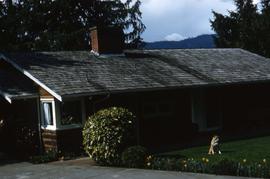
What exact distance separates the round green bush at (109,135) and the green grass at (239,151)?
6.05 ft

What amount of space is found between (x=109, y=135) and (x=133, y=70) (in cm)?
651

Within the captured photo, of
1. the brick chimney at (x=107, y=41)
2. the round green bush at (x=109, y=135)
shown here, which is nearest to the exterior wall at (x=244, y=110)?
the brick chimney at (x=107, y=41)

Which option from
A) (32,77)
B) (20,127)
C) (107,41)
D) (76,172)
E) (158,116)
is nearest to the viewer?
(76,172)

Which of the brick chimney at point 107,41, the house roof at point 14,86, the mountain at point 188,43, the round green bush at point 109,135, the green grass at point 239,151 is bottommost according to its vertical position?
the green grass at point 239,151

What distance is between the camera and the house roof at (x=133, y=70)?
20.4 metres

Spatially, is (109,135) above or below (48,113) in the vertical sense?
below

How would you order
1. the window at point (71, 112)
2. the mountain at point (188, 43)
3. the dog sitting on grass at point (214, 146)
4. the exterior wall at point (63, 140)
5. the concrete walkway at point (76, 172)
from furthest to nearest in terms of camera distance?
the mountain at point (188, 43)
the window at point (71, 112)
the exterior wall at point (63, 140)
the dog sitting on grass at point (214, 146)
the concrete walkway at point (76, 172)

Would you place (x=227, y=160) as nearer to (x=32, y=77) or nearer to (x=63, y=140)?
(x=63, y=140)

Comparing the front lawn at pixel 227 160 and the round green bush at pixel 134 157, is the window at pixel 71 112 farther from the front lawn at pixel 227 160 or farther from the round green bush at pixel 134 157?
the round green bush at pixel 134 157

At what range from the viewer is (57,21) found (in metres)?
48.6

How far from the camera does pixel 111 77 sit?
2178 centimetres

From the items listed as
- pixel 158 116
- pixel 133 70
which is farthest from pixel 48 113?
pixel 158 116

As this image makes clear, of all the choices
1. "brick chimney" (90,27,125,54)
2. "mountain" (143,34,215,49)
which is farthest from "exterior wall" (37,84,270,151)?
"mountain" (143,34,215,49)

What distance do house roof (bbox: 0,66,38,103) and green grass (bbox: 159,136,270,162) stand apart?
5493 mm
